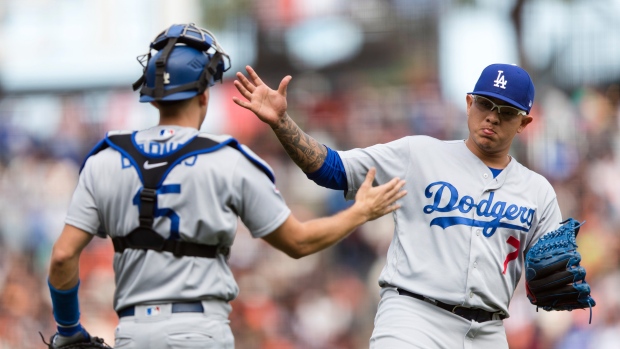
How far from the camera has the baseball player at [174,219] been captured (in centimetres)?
429

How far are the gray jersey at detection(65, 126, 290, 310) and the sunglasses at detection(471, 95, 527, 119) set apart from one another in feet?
5.28

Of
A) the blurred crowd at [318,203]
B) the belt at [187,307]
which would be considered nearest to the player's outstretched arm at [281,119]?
the belt at [187,307]

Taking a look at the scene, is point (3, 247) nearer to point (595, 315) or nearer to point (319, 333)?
point (319, 333)

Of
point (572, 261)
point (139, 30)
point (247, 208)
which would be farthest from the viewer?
point (139, 30)

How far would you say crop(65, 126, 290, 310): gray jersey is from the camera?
429 centimetres

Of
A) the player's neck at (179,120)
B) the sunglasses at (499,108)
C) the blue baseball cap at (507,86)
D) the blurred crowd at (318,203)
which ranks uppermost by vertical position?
the blue baseball cap at (507,86)

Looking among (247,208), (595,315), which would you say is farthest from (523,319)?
(247,208)

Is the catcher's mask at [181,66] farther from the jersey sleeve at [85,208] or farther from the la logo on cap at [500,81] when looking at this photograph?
the la logo on cap at [500,81]

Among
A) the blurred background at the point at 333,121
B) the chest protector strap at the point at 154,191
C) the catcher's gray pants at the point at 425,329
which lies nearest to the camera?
the chest protector strap at the point at 154,191

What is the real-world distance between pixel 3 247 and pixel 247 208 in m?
10.6

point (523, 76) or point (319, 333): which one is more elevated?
point (523, 76)

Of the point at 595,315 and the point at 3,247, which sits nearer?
the point at 595,315

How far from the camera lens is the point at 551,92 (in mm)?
13477

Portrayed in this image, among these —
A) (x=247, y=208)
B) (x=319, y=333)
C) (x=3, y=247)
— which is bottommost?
(x=319, y=333)
